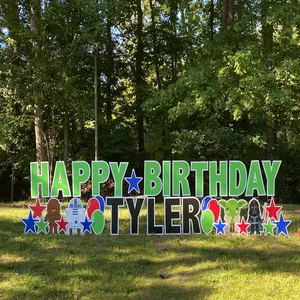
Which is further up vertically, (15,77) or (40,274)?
(15,77)

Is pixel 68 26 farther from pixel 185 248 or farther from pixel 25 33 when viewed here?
pixel 185 248

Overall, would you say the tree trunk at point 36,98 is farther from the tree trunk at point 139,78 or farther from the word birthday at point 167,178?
the word birthday at point 167,178

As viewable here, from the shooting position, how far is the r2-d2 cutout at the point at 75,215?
21.1ft

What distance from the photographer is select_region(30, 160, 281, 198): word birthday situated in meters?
6.45

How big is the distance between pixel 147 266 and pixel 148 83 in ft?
37.2

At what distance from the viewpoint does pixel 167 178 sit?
6.46 meters

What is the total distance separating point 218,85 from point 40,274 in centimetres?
533

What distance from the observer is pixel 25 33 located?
34.9ft

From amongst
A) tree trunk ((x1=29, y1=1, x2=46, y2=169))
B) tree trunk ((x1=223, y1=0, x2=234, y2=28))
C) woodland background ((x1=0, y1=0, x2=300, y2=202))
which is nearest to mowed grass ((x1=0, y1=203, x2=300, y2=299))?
woodland background ((x1=0, y1=0, x2=300, y2=202))

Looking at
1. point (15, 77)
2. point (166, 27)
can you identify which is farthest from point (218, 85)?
point (166, 27)

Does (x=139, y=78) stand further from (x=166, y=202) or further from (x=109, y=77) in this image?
(x=166, y=202)

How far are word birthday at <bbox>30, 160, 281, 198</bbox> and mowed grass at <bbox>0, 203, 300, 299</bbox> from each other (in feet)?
2.54

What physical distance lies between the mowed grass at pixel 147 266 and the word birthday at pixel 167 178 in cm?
77

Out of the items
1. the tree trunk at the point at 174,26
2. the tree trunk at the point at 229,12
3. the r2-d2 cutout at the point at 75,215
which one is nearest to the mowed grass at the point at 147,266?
the r2-d2 cutout at the point at 75,215
